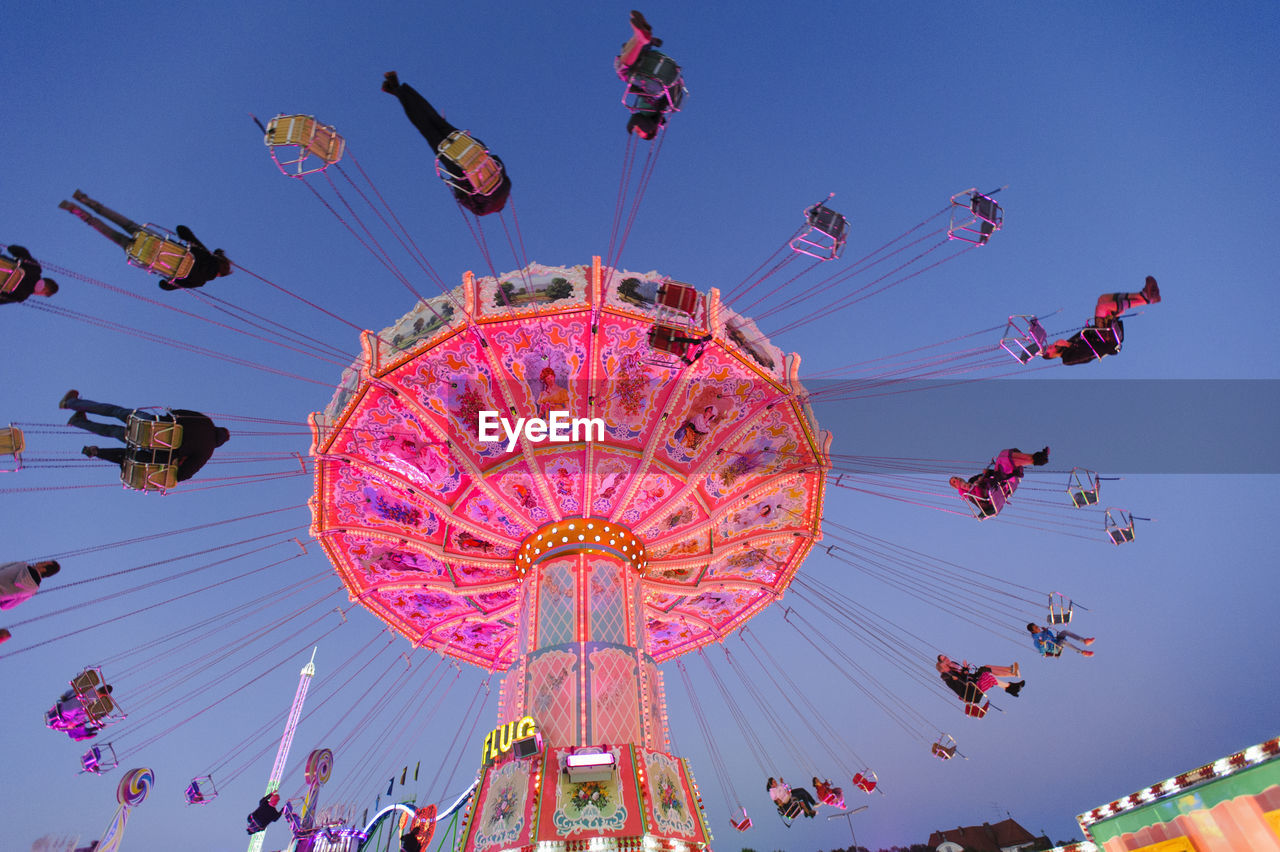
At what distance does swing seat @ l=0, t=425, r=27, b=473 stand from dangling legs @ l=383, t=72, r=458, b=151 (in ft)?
20.1

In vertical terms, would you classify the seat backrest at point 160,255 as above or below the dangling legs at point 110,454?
above

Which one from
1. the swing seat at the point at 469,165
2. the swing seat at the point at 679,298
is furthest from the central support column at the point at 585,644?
the swing seat at the point at 469,165

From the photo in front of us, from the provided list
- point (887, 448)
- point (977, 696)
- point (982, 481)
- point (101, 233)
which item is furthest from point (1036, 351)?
point (101, 233)

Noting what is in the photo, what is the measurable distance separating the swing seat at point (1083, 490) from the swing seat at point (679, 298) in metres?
7.76

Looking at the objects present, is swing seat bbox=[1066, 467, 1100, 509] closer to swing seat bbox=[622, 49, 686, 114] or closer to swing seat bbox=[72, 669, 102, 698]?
swing seat bbox=[622, 49, 686, 114]

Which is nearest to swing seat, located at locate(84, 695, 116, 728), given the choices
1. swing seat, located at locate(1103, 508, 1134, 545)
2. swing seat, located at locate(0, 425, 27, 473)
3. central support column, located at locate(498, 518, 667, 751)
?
swing seat, located at locate(0, 425, 27, 473)

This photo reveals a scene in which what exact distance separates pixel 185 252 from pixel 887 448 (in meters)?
13.7

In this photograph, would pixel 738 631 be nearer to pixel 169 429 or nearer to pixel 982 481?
pixel 982 481

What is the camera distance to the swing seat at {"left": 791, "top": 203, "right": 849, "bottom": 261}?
9711mm

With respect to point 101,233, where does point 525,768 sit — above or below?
below

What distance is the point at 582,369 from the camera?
430 inches

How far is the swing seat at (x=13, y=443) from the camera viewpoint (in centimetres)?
782

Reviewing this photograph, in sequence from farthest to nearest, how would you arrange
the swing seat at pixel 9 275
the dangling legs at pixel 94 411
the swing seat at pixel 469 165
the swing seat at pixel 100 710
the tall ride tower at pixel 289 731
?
the tall ride tower at pixel 289 731, the swing seat at pixel 100 710, the dangling legs at pixel 94 411, the swing seat at pixel 469 165, the swing seat at pixel 9 275

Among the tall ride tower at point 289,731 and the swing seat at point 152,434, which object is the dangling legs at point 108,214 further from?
the tall ride tower at point 289,731
